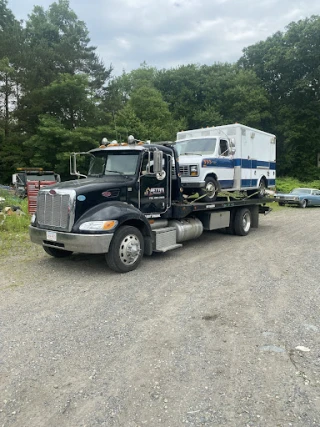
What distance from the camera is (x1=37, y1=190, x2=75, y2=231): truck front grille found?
622 cm

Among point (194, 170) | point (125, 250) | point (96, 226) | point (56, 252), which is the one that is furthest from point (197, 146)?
point (56, 252)

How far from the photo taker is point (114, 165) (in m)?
7.54

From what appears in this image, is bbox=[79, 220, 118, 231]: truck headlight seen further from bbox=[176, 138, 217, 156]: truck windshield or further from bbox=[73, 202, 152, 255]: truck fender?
bbox=[176, 138, 217, 156]: truck windshield

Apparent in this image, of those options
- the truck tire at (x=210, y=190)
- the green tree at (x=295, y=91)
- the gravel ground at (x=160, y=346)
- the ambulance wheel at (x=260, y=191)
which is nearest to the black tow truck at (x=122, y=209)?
the truck tire at (x=210, y=190)

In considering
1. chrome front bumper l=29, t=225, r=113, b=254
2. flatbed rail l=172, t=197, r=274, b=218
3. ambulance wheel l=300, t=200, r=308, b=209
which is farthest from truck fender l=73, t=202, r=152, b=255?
ambulance wheel l=300, t=200, r=308, b=209

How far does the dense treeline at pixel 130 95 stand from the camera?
27.5 meters

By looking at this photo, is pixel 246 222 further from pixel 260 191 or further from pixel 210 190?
pixel 210 190

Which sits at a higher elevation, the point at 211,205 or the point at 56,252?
the point at 211,205

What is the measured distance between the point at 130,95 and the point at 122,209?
A: 31088 millimetres

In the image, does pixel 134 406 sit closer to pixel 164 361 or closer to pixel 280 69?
pixel 164 361

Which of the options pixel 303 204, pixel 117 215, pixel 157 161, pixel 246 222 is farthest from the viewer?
pixel 303 204

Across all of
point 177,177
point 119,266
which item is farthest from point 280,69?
point 119,266

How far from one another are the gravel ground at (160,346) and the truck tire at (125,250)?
201 mm

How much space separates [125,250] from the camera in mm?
6500
